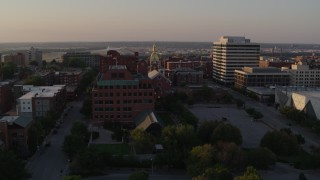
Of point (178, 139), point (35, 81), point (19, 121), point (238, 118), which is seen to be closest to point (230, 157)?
point (178, 139)

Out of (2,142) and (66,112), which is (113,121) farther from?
(2,142)

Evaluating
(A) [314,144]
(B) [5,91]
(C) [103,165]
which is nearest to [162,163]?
(C) [103,165]

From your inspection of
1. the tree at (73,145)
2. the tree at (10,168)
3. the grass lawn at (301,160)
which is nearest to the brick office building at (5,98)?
the tree at (73,145)

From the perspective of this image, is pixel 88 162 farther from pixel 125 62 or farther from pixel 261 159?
pixel 125 62

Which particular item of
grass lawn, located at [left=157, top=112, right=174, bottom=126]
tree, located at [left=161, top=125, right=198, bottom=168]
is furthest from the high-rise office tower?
tree, located at [left=161, top=125, right=198, bottom=168]

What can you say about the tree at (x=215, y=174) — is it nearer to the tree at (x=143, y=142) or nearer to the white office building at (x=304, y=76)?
the tree at (x=143, y=142)
